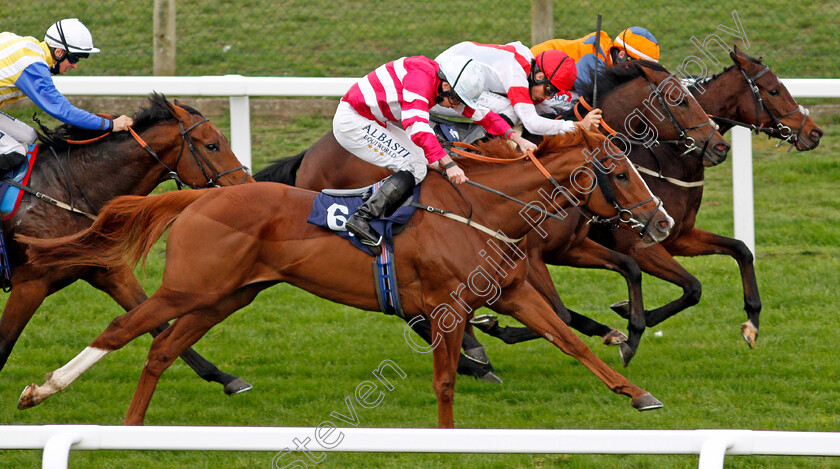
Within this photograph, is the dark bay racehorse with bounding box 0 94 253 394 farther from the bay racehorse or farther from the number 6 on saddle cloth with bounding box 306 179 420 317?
the bay racehorse

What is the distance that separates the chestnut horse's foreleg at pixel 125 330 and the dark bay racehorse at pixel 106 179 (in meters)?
0.46

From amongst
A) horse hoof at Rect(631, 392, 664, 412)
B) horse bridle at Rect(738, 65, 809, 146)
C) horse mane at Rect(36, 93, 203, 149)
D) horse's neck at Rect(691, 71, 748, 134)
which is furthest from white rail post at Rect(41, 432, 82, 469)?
horse bridle at Rect(738, 65, 809, 146)

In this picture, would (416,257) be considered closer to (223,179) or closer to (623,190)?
(623,190)

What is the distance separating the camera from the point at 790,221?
26.2 ft

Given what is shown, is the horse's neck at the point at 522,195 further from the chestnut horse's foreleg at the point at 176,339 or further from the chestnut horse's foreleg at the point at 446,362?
the chestnut horse's foreleg at the point at 176,339

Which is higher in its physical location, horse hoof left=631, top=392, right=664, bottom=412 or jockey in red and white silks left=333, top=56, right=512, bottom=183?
jockey in red and white silks left=333, top=56, right=512, bottom=183

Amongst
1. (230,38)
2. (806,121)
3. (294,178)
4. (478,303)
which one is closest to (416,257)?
(478,303)

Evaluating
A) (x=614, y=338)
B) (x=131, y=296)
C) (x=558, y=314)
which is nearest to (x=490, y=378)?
(x=558, y=314)

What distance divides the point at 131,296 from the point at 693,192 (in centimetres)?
304

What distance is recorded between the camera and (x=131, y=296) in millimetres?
4973

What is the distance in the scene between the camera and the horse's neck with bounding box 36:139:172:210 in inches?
190

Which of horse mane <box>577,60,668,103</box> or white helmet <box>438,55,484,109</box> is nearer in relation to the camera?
white helmet <box>438,55,484,109</box>

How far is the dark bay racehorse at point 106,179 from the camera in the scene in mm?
4680

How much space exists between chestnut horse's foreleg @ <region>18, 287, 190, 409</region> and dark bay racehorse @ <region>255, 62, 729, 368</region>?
5.07 ft
